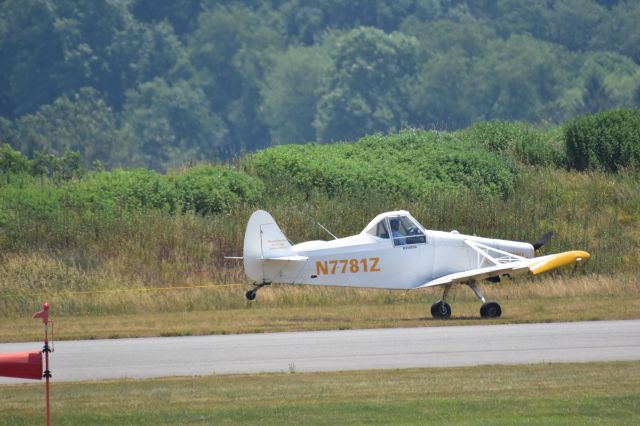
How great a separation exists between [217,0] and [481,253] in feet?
203

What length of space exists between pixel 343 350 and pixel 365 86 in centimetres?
5744

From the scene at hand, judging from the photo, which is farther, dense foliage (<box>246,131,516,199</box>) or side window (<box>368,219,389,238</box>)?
dense foliage (<box>246,131,516,199</box>)

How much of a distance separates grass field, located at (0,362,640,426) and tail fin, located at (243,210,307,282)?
6018 millimetres

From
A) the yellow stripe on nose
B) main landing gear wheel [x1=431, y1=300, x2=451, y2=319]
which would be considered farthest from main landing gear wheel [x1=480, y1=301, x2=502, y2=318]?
the yellow stripe on nose

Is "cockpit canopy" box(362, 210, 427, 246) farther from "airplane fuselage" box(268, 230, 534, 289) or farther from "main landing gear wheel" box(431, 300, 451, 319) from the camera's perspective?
"main landing gear wheel" box(431, 300, 451, 319)

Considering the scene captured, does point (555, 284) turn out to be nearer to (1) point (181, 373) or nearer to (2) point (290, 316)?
(2) point (290, 316)

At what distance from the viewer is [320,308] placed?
83.4 feet

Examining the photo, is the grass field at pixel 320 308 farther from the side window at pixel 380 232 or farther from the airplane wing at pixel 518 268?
the side window at pixel 380 232

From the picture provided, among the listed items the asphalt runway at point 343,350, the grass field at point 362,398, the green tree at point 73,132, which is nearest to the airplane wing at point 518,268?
the asphalt runway at point 343,350

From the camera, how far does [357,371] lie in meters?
17.0

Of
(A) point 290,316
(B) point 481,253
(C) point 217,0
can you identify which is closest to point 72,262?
(A) point 290,316

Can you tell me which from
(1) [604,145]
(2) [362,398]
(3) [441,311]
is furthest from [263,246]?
(1) [604,145]

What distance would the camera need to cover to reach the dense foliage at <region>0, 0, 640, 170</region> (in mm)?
74312

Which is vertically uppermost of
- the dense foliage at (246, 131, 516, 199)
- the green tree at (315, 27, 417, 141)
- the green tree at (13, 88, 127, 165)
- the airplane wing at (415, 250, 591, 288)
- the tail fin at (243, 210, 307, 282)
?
the green tree at (315, 27, 417, 141)
